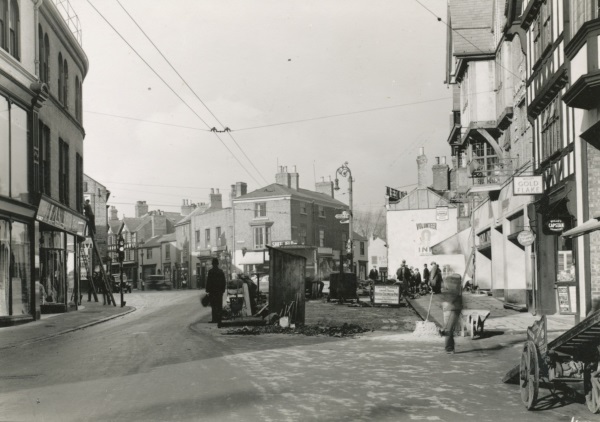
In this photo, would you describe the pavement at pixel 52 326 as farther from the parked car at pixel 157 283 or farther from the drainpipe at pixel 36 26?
the parked car at pixel 157 283

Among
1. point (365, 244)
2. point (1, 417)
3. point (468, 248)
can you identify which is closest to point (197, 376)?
point (1, 417)

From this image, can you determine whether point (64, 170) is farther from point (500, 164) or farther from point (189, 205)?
point (189, 205)

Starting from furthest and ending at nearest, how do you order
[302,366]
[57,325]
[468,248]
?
[468,248], [57,325], [302,366]

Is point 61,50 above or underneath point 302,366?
above

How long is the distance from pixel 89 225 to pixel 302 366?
82.8 ft

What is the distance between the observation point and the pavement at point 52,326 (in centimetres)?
1717

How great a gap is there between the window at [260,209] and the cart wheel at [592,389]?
60.2 metres

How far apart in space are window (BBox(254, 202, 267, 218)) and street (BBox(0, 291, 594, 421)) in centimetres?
5132

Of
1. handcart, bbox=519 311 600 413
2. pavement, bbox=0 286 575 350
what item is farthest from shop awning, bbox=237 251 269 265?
handcart, bbox=519 311 600 413

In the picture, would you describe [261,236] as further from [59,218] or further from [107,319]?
[107,319]

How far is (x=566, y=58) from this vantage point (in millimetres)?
17625

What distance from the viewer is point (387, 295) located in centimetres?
2819

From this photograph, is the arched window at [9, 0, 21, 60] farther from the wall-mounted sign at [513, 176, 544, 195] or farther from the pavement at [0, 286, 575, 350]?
the wall-mounted sign at [513, 176, 544, 195]

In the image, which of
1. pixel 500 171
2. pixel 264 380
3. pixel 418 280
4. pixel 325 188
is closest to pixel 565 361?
Result: pixel 264 380
